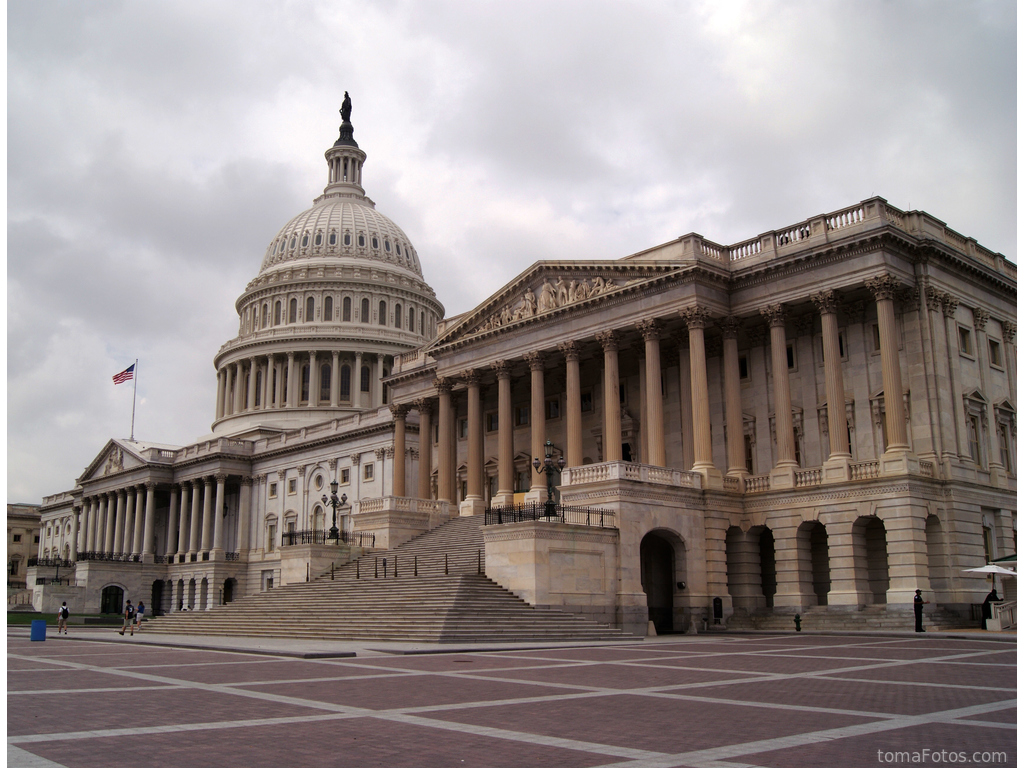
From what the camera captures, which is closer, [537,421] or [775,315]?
[775,315]

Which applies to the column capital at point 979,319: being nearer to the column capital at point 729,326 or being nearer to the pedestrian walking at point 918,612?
the column capital at point 729,326

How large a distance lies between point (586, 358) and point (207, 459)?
195 ft

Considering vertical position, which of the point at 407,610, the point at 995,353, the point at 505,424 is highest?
the point at 995,353

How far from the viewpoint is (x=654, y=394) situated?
1967 inches

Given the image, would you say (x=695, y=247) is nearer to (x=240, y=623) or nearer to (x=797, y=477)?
(x=797, y=477)

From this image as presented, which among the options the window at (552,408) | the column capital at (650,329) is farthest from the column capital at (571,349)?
the window at (552,408)

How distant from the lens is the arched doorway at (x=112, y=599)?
10026cm

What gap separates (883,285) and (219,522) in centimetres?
7530

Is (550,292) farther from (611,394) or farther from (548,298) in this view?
(611,394)

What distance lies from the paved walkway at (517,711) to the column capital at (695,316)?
23.2m

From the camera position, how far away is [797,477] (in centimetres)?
4591

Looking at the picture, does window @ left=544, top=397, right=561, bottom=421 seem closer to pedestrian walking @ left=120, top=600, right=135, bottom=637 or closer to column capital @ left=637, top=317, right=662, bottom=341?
column capital @ left=637, top=317, right=662, bottom=341

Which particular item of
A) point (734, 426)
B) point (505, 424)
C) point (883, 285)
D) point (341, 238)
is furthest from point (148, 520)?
point (883, 285)

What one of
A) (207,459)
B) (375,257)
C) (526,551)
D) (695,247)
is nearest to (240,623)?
(526,551)
